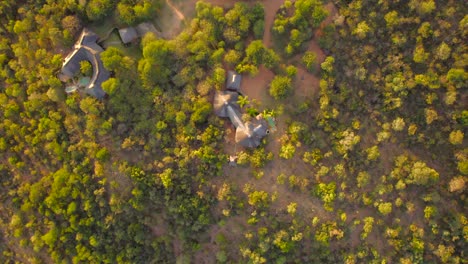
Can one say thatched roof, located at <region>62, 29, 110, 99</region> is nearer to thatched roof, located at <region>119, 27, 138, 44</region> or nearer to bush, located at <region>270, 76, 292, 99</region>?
thatched roof, located at <region>119, 27, 138, 44</region>

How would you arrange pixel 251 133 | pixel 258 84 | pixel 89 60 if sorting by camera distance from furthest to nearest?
1. pixel 258 84
2. pixel 89 60
3. pixel 251 133

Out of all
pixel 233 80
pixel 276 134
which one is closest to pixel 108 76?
pixel 233 80

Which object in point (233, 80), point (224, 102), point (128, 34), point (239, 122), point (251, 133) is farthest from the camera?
point (128, 34)

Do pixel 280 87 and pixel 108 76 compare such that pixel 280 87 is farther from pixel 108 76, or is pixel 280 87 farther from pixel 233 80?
pixel 108 76

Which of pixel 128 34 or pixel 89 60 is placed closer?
pixel 89 60

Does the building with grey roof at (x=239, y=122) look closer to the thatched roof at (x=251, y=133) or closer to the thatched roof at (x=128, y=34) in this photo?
the thatched roof at (x=251, y=133)

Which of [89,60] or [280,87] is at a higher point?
[280,87]

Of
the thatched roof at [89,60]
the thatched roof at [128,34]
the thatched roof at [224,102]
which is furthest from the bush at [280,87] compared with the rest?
the thatched roof at [89,60]
